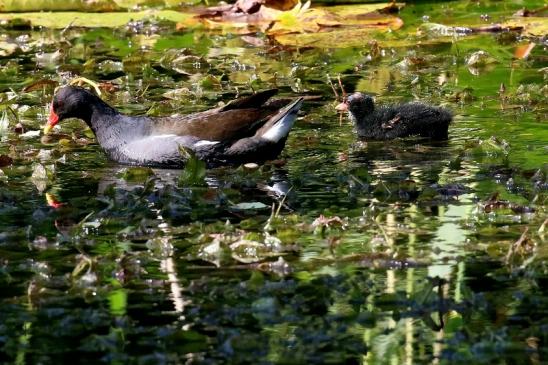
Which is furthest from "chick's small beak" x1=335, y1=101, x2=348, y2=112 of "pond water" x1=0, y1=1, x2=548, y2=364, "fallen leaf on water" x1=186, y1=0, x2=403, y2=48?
"fallen leaf on water" x1=186, y1=0, x2=403, y2=48

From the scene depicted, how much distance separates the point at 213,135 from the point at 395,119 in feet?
4.42

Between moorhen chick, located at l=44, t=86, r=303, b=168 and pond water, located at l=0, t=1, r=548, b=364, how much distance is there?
0.18m

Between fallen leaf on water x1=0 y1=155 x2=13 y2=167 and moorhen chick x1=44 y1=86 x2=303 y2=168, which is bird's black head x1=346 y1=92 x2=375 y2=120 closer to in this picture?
moorhen chick x1=44 y1=86 x2=303 y2=168

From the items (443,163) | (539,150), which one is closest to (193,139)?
(443,163)

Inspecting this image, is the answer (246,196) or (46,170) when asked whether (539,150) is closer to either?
(246,196)

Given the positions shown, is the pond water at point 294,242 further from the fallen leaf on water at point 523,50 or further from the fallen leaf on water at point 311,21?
the fallen leaf on water at point 311,21

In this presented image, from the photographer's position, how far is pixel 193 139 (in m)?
7.67

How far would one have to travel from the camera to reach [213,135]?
25.2 ft

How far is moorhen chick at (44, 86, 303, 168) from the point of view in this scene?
768 centimetres

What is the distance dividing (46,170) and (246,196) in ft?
3.92

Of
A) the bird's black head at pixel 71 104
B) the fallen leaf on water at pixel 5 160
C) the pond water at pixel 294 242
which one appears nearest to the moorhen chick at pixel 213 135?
the pond water at pixel 294 242

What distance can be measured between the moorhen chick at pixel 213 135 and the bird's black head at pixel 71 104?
31 cm

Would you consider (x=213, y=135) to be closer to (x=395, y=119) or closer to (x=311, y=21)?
(x=395, y=119)

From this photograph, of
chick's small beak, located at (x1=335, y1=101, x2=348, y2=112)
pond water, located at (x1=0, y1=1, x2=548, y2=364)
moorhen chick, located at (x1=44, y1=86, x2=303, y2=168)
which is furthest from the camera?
chick's small beak, located at (x1=335, y1=101, x2=348, y2=112)
